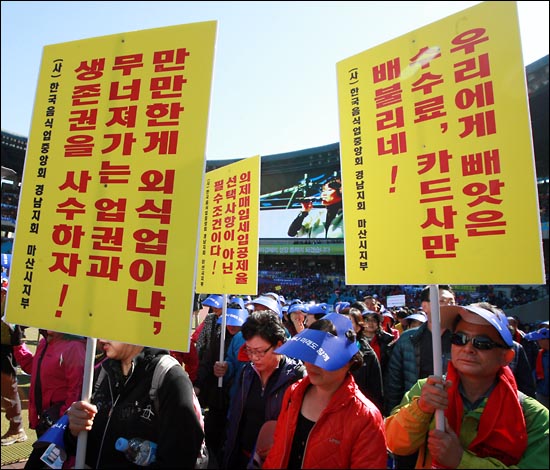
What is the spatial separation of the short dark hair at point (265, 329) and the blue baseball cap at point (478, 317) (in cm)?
96

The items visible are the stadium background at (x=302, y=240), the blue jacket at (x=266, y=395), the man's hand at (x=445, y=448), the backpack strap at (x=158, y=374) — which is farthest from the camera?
the stadium background at (x=302, y=240)

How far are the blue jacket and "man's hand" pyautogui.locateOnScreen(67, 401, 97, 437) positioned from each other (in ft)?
2.84

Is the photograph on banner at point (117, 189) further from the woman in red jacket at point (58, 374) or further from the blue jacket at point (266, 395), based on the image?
the woman in red jacket at point (58, 374)

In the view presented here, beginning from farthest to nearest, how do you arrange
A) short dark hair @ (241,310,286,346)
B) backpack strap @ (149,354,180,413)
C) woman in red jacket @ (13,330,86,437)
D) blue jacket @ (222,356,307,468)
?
1. woman in red jacket @ (13,330,86,437)
2. short dark hair @ (241,310,286,346)
3. blue jacket @ (222,356,307,468)
4. backpack strap @ (149,354,180,413)

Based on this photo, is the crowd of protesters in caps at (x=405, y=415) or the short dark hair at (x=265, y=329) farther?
the short dark hair at (x=265, y=329)

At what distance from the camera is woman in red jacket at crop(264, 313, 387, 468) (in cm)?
150

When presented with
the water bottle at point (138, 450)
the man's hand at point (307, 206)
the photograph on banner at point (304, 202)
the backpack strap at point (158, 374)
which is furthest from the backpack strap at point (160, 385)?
the man's hand at point (307, 206)

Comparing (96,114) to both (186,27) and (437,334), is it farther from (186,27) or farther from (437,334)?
(437,334)

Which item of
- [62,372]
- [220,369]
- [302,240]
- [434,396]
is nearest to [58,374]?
[62,372]

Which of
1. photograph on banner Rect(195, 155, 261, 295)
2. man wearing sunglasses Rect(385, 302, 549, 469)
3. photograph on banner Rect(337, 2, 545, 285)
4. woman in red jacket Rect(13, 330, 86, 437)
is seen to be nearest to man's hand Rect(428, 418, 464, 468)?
man wearing sunglasses Rect(385, 302, 549, 469)

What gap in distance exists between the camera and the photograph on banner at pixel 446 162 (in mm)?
1655

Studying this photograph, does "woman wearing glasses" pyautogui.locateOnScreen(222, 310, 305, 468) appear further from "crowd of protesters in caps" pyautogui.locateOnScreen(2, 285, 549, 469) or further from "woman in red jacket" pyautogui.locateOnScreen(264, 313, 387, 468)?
"woman in red jacket" pyautogui.locateOnScreen(264, 313, 387, 468)

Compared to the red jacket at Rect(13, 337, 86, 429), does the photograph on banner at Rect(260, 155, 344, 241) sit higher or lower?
higher

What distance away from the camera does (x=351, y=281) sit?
205cm
